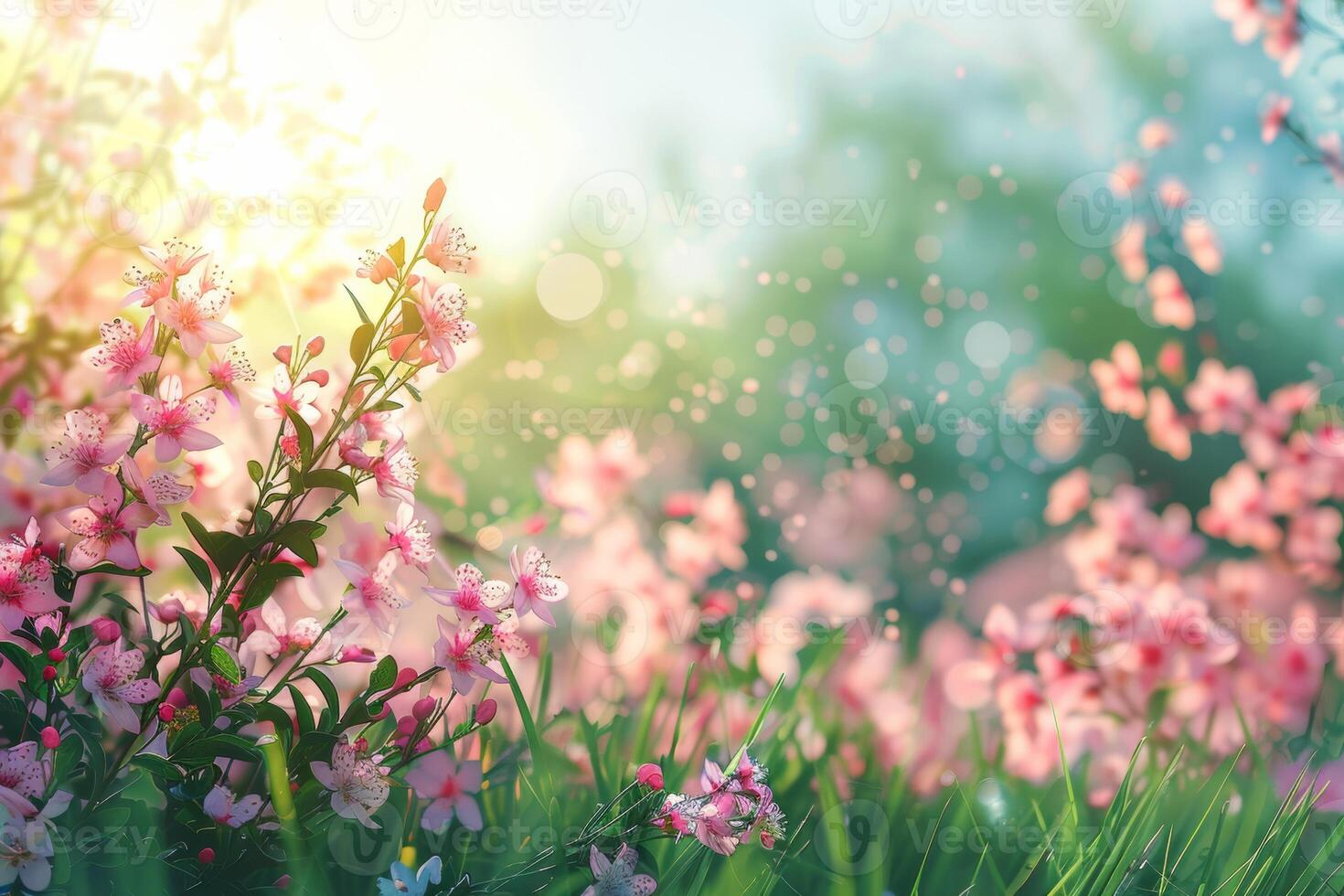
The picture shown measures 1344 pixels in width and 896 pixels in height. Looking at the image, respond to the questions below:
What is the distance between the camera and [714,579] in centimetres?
194

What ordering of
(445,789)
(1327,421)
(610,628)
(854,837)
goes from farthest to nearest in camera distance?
1. (1327,421)
2. (610,628)
3. (854,837)
4. (445,789)

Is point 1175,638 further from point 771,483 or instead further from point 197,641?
point 197,641

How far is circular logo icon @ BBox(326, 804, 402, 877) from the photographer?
0.97 metres

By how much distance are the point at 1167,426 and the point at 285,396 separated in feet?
6.16

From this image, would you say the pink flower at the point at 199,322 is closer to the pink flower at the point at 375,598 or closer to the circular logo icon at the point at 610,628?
the pink flower at the point at 375,598

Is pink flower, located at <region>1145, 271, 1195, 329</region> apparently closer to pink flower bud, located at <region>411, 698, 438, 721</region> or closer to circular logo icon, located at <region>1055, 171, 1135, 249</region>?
circular logo icon, located at <region>1055, 171, 1135, 249</region>

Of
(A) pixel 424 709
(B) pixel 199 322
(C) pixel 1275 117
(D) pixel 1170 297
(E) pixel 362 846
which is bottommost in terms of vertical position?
(E) pixel 362 846

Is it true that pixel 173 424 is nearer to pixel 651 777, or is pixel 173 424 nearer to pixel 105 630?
pixel 105 630

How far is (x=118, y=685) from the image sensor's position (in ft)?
2.59

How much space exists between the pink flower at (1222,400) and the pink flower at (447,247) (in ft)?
5.86

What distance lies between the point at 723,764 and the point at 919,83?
189cm

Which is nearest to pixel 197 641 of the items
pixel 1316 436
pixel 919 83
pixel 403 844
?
pixel 403 844

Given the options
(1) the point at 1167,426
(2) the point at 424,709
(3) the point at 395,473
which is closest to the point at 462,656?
(2) the point at 424,709

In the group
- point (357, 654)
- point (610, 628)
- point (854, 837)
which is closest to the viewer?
point (357, 654)
